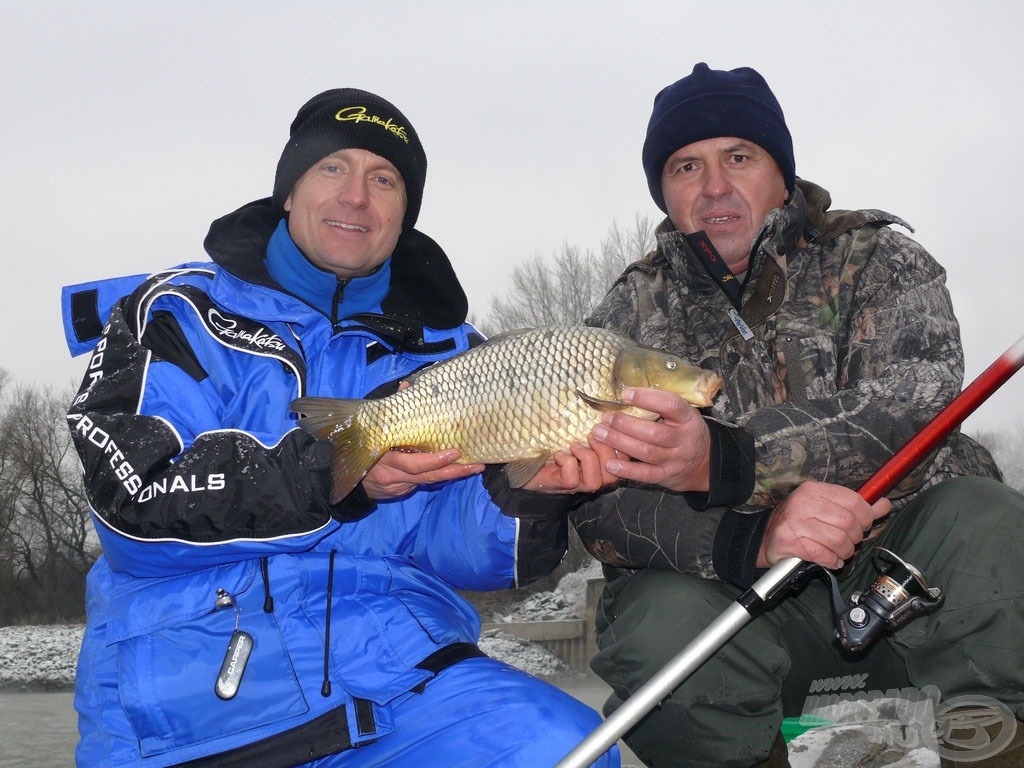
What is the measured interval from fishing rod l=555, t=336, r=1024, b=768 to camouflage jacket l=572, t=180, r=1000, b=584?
0.70 ft

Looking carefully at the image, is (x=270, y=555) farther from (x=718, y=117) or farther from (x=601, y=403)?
(x=718, y=117)

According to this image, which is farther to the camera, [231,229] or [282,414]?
[231,229]

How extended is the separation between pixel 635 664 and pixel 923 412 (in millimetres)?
1107

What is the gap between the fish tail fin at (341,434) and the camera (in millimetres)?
2408

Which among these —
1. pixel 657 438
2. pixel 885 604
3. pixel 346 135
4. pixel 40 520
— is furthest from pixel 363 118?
pixel 40 520

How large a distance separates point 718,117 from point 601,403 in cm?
156

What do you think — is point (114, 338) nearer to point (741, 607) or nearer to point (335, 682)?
point (335, 682)

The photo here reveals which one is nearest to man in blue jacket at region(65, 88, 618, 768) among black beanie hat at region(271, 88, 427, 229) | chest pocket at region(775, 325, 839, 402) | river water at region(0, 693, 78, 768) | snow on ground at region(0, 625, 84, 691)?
black beanie hat at region(271, 88, 427, 229)

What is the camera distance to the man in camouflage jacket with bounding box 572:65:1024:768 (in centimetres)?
248

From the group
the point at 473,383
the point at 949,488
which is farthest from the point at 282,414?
the point at 949,488

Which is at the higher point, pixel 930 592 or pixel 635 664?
pixel 930 592

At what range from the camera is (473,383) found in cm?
245

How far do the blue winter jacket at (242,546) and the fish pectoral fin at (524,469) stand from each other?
21 cm

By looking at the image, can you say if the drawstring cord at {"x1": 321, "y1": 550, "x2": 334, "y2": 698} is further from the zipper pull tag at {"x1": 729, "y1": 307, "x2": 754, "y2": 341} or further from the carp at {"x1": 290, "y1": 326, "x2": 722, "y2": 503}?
the zipper pull tag at {"x1": 729, "y1": 307, "x2": 754, "y2": 341}
